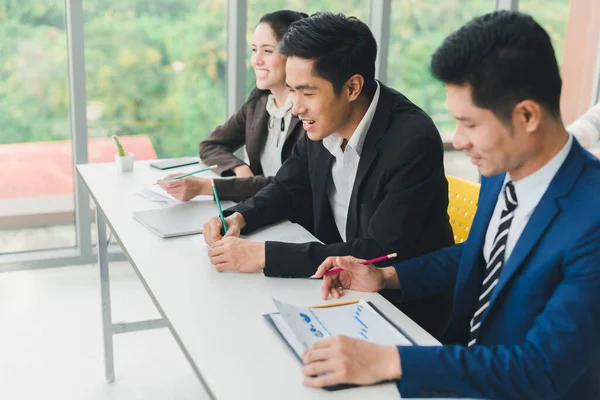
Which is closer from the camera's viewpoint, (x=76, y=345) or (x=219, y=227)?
(x=219, y=227)

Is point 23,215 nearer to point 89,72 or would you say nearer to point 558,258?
point 89,72

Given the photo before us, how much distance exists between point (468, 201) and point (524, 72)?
3.29ft

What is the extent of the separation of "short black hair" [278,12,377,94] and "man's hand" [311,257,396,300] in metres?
0.55

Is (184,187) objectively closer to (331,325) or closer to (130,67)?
(331,325)

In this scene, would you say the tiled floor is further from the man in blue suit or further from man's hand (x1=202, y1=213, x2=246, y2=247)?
the man in blue suit

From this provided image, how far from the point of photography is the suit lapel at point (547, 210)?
124 centimetres

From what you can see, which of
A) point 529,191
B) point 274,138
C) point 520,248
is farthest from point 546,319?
point 274,138

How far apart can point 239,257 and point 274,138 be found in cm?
121

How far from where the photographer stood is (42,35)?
3402 millimetres

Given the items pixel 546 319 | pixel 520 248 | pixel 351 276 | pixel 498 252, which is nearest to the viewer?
pixel 546 319

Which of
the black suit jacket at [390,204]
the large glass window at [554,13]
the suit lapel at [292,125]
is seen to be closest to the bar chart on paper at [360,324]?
the black suit jacket at [390,204]

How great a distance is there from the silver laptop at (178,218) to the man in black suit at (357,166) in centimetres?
9

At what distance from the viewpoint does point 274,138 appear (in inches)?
112

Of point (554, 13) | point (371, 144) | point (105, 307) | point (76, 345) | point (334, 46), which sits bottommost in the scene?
point (76, 345)
